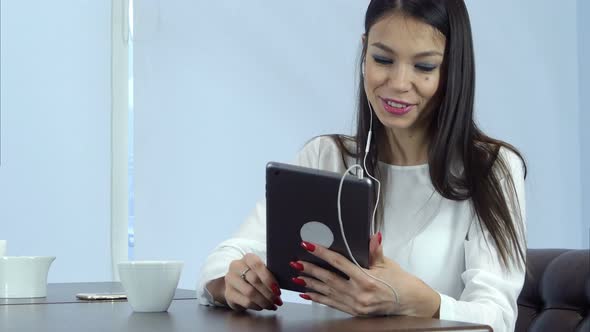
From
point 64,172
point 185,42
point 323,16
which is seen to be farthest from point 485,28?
point 64,172

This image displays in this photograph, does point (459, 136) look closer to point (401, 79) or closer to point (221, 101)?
point (401, 79)

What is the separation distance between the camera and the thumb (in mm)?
1302

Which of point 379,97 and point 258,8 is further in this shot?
point 258,8

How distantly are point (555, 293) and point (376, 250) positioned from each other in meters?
0.62

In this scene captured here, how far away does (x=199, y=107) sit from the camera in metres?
3.93

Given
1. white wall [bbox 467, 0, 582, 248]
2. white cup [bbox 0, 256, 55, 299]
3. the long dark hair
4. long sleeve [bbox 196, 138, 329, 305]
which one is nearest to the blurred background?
white wall [bbox 467, 0, 582, 248]

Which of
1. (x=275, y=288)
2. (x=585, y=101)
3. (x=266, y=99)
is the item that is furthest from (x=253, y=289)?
(x=585, y=101)

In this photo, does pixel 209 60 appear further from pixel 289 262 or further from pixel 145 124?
pixel 289 262

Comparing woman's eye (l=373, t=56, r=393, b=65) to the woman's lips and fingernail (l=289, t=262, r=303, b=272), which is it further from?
fingernail (l=289, t=262, r=303, b=272)

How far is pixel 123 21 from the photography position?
3979 millimetres

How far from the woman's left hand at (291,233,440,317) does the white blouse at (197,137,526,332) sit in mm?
245

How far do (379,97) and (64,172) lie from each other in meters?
2.44

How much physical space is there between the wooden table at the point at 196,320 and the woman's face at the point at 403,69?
542mm

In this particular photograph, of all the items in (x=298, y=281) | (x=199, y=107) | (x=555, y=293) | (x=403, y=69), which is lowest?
(x=555, y=293)
